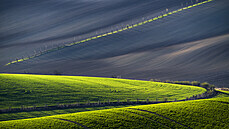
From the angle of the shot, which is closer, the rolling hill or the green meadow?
the green meadow

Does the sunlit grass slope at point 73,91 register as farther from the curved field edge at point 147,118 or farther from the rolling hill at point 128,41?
the rolling hill at point 128,41

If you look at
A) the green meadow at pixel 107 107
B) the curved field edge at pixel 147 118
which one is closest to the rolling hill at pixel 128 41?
the green meadow at pixel 107 107

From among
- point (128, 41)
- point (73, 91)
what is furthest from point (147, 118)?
point (128, 41)

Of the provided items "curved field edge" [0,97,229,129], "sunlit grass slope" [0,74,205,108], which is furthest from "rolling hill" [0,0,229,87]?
"curved field edge" [0,97,229,129]

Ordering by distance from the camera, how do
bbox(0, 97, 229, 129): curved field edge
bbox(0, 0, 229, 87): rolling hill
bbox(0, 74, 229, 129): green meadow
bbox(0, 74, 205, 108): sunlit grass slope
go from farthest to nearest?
bbox(0, 0, 229, 87): rolling hill
bbox(0, 74, 205, 108): sunlit grass slope
bbox(0, 74, 229, 129): green meadow
bbox(0, 97, 229, 129): curved field edge

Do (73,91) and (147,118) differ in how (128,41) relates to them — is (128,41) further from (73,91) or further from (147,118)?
(147,118)

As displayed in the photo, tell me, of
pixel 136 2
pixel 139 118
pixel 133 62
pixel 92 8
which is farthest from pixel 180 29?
pixel 139 118

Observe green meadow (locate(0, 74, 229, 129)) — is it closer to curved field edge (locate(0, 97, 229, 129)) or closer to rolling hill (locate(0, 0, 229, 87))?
curved field edge (locate(0, 97, 229, 129))

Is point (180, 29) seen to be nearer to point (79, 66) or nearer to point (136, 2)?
point (79, 66)
